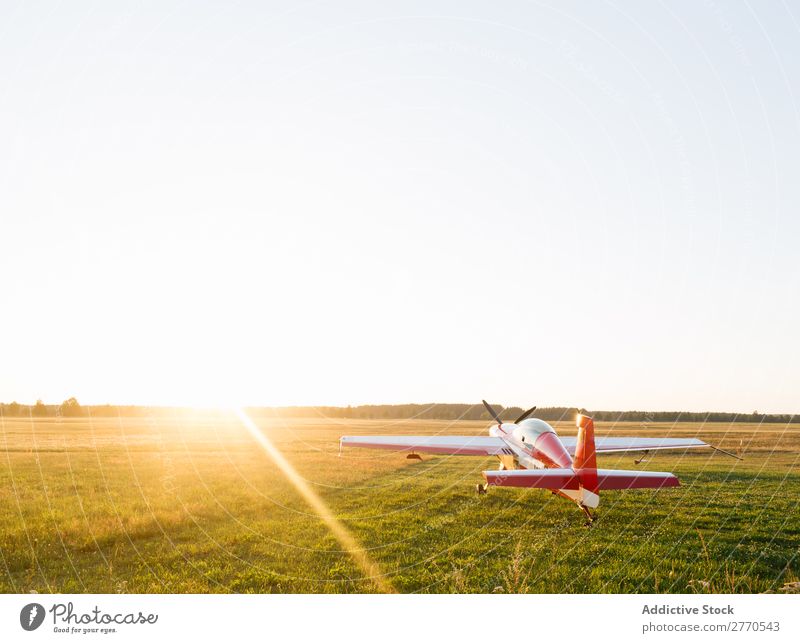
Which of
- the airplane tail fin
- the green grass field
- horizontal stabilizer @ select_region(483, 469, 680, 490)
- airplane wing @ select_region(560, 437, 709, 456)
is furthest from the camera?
airplane wing @ select_region(560, 437, 709, 456)

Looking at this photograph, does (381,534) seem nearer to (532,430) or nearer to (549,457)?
(549,457)

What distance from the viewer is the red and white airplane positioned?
43.4ft

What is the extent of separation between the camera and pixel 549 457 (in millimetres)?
17141

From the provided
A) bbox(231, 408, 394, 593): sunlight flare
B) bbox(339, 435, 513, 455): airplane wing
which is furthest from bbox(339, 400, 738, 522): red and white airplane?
bbox(231, 408, 394, 593): sunlight flare

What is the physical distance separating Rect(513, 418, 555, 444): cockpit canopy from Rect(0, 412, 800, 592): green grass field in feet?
6.44

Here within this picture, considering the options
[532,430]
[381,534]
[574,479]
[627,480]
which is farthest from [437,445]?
[381,534]

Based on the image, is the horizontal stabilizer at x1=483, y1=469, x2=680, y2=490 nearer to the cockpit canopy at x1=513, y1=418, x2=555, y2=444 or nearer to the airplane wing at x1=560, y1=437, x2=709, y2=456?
the cockpit canopy at x1=513, y1=418, x2=555, y2=444

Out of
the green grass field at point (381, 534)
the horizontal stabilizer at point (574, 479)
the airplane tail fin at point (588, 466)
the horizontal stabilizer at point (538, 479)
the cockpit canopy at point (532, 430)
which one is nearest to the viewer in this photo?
the green grass field at point (381, 534)

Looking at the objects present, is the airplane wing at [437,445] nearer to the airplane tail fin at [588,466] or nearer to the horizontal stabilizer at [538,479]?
the horizontal stabilizer at [538,479]

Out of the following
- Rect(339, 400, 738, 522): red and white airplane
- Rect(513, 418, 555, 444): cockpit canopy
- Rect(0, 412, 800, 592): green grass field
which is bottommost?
Rect(0, 412, 800, 592): green grass field

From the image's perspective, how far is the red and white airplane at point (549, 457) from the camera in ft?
43.4

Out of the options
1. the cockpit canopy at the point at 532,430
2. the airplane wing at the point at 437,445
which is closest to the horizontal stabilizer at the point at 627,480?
the cockpit canopy at the point at 532,430
